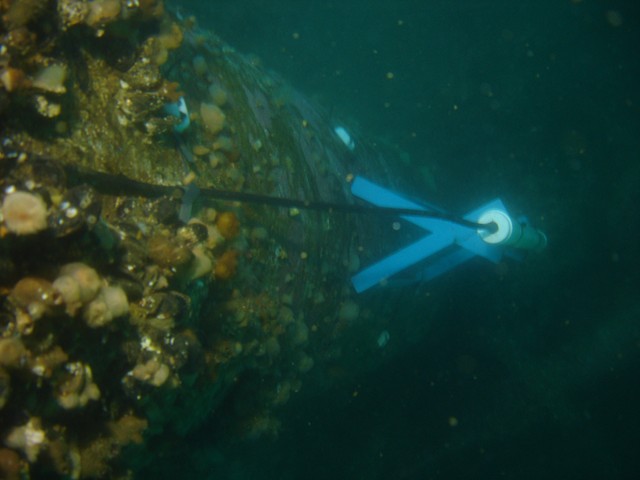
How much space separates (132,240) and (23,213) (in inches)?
23.3

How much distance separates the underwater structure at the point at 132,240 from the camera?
5.44 ft

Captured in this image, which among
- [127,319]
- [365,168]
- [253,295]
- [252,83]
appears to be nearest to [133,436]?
[127,319]

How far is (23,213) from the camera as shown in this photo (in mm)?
1525

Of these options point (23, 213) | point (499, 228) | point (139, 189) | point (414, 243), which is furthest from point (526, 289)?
point (23, 213)

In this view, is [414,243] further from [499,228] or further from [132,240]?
[132,240]

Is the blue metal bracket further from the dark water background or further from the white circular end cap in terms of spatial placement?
the dark water background

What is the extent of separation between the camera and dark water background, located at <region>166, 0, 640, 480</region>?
7.98 metres

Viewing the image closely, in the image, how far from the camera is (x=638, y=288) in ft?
29.6

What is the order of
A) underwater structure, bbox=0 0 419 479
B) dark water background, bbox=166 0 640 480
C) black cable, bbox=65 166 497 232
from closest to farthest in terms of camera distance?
underwater structure, bbox=0 0 419 479 < black cable, bbox=65 166 497 232 < dark water background, bbox=166 0 640 480

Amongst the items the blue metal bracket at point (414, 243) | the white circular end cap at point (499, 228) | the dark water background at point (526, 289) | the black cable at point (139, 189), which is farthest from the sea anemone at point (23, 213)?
the dark water background at point (526, 289)

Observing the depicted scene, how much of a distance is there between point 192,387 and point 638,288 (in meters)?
9.47

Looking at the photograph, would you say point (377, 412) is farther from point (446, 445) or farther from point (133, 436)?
point (133, 436)

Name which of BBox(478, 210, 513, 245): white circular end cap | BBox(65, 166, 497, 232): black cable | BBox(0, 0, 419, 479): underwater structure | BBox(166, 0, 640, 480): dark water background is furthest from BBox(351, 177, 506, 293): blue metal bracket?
BBox(166, 0, 640, 480): dark water background

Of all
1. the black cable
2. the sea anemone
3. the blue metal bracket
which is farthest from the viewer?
the blue metal bracket
